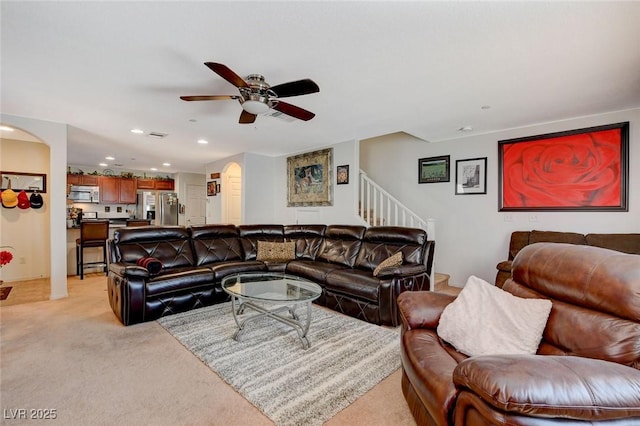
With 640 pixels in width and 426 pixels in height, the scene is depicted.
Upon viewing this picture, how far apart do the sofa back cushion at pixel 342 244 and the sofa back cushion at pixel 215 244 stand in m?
1.29

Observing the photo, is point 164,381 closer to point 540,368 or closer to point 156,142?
point 540,368

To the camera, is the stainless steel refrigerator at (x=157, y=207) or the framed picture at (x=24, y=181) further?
the stainless steel refrigerator at (x=157, y=207)

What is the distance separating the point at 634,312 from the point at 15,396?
3.43 m

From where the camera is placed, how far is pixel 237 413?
1.77 m

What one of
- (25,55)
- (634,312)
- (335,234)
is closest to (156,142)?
(25,55)

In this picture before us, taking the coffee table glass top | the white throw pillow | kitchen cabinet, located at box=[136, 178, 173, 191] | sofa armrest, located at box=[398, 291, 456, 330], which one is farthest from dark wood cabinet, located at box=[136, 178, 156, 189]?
the white throw pillow

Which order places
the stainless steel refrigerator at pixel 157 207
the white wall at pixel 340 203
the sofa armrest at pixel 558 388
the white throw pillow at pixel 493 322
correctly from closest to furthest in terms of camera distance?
the sofa armrest at pixel 558 388, the white throw pillow at pixel 493 322, the white wall at pixel 340 203, the stainless steel refrigerator at pixel 157 207

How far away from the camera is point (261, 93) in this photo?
2.47 meters

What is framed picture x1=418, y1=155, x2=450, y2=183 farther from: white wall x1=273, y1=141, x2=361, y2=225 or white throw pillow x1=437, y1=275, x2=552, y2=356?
white throw pillow x1=437, y1=275, x2=552, y2=356

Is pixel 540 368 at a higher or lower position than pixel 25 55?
lower

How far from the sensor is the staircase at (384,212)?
4422 millimetres

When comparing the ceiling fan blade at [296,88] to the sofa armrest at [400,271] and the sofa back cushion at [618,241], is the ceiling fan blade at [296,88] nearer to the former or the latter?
the sofa armrest at [400,271]

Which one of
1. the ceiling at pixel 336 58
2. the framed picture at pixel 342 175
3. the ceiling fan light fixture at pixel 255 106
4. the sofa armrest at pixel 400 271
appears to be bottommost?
the sofa armrest at pixel 400 271

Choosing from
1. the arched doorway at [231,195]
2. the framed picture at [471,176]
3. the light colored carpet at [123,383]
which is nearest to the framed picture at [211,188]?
the arched doorway at [231,195]
